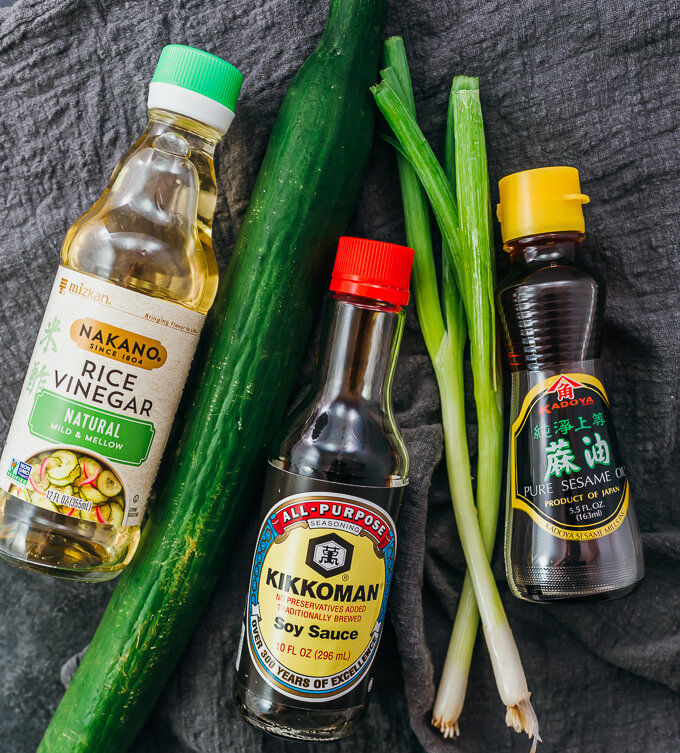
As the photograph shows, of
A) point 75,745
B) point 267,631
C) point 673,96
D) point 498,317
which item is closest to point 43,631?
point 75,745

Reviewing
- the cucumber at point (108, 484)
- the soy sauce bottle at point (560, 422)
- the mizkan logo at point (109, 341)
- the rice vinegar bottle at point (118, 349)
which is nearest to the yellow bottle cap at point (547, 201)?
the soy sauce bottle at point (560, 422)

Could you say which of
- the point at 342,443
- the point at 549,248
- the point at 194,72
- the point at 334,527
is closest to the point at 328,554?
the point at 334,527

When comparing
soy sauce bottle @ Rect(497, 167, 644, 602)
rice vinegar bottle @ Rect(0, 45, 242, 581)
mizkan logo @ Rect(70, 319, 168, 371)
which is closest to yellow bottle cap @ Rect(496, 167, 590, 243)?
soy sauce bottle @ Rect(497, 167, 644, 602)

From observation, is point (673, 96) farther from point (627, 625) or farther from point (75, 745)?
point (75, 745)

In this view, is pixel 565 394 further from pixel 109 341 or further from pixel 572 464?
pixel 109 341

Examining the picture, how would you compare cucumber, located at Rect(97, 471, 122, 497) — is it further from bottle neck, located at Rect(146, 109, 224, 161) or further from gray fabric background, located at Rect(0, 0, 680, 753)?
bottle neck, located at Rect(146, 109, 224, 161)
